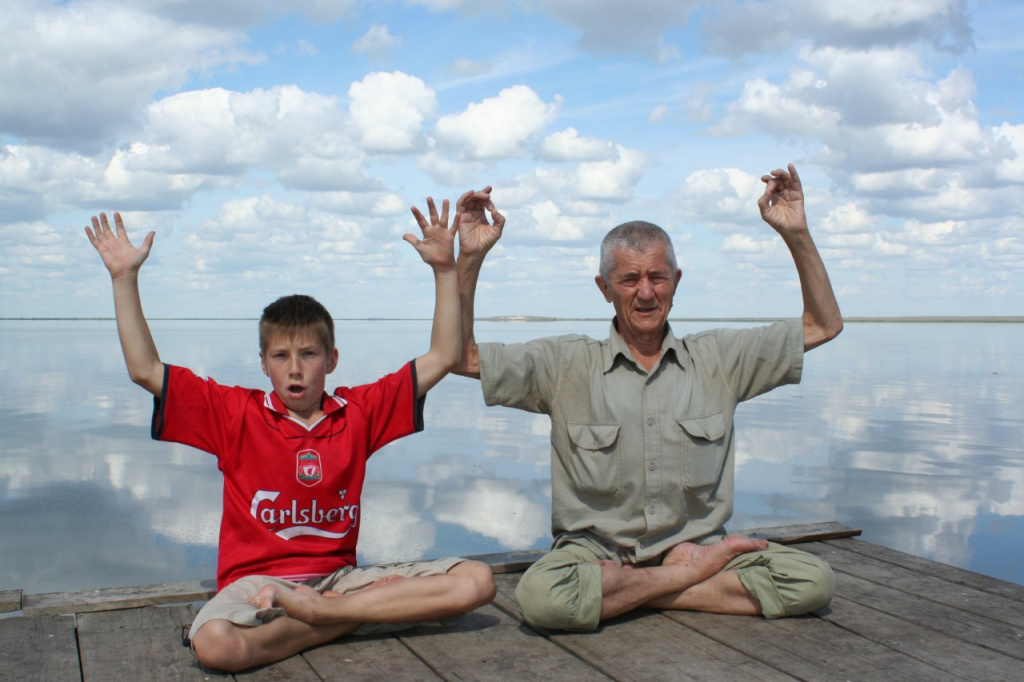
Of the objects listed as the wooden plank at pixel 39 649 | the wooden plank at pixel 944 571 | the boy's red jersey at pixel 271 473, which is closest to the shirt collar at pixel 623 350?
the boy's red jersey at pixel 271 473

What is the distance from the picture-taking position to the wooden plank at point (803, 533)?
4445 mm

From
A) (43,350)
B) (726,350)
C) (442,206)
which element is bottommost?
(43,350)

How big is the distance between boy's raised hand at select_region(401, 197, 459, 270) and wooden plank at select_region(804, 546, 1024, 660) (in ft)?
6.18

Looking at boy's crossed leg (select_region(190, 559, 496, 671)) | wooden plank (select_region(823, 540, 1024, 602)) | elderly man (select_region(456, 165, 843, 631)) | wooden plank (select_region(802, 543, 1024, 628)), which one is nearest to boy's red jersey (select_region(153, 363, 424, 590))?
boy's crossed leg (select_region(190, 559, 496, 671))

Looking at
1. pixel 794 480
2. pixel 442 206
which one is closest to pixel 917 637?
pixel 442 206

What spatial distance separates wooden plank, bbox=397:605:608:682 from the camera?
2.75 m

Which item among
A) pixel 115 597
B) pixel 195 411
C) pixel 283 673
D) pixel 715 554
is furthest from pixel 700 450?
pixel 115 597

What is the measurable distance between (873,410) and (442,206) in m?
8.27

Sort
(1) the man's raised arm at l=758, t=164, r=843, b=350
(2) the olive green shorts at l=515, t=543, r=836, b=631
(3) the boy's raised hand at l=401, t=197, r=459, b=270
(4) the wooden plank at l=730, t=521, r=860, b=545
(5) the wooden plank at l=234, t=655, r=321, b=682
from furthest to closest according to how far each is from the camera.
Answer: (4) the wooden plank at l=730, t=521, r=860, b=545, (1) the man's raised arm at l=758, t=164, r=843, b=350, (3) the boy's raised hand at l=401, t=197, r=459, b=270, (2) the olive green shorts at l=515, t=543, r=836, b=631, (5) the wooden plank at l=234, t=655, r=321, b=682

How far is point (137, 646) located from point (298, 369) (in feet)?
3.34

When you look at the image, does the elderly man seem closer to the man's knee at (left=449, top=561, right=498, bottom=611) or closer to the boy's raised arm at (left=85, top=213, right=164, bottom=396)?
the man's knee at (left=449, top=561, right=498, bottom=611)

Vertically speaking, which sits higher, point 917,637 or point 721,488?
point 721,488

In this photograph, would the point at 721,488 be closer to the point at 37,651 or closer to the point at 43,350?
the point at 37,651

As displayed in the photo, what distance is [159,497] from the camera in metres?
5.80
